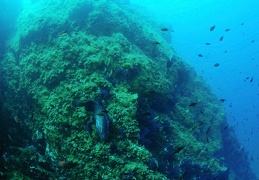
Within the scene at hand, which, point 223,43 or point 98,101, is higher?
point 223,43

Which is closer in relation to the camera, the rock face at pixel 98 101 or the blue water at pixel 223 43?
the rock face at pixel 98 101

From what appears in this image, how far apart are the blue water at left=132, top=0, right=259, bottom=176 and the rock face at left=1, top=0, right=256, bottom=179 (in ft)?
253

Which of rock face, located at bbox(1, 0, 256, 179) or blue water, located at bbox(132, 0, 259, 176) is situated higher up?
blue water, located at bbox(132, 0, 259, 176)

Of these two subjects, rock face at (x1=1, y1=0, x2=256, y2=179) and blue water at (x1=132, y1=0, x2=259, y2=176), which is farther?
blue water at (x1=132, y1=0, x2=259, y2=176)

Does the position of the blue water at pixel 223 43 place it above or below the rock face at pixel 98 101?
above

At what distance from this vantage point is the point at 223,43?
5320 inches

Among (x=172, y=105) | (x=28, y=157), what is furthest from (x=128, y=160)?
(x=172, y=105)

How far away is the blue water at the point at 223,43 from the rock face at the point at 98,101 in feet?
253

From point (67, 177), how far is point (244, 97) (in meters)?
118

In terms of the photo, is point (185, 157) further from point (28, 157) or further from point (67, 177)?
point (28, 157)

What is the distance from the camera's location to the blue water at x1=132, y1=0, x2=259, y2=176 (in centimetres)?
9856

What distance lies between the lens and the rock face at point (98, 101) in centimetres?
679

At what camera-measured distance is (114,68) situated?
394 inches

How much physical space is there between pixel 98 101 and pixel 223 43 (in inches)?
5603
